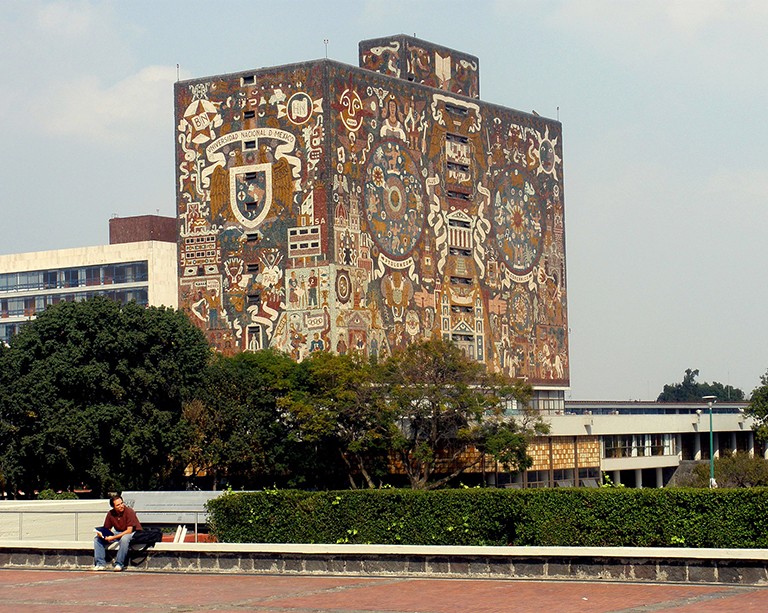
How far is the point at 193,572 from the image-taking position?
95.8 feet

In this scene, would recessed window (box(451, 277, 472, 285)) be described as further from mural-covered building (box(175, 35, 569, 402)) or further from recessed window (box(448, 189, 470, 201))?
recessed window (box(448, 189, 470, 201))

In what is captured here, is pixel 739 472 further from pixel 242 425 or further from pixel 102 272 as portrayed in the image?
pixel 102 272

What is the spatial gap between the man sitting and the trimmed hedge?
15.8ft

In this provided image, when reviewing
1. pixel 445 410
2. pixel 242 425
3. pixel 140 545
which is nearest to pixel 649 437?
pixel 445 410

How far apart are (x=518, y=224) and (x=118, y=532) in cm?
7883

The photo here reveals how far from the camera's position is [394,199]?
9381cm

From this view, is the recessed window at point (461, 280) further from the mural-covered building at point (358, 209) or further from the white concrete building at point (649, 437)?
the white concrete building at point (649, 437)

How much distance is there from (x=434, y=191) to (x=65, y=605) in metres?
75.2

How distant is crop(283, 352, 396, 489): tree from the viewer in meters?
73.1

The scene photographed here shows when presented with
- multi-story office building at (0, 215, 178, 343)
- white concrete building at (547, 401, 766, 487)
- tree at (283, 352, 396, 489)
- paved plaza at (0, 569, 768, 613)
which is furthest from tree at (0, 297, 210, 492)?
paved plaza at (0, 569, 768, 613)

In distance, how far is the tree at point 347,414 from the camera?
240 feet

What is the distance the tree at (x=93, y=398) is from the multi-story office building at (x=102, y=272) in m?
30.7

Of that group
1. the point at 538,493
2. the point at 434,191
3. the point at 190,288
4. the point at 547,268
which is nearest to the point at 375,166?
the point at 434,191

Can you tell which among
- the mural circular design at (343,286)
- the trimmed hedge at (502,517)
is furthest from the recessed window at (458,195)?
the trimmed hedge at (502,517)
